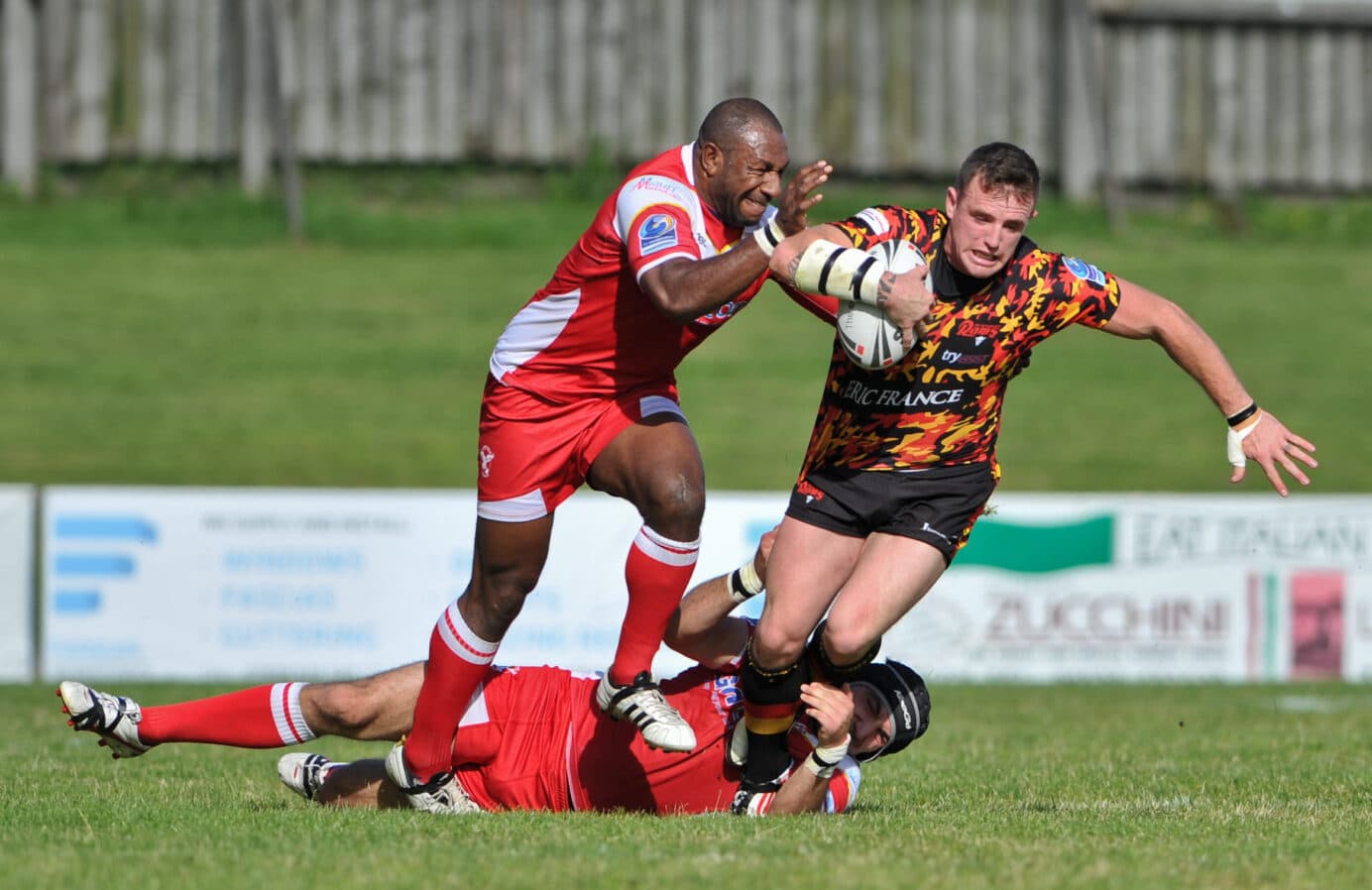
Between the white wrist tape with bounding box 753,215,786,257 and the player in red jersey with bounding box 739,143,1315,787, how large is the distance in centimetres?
33

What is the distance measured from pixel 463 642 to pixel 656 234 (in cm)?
157

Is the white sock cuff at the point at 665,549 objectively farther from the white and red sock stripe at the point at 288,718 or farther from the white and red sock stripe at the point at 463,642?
the white and red sock stripe at the point at 288,718

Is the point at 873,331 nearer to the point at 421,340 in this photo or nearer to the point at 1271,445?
the point at 1271,445

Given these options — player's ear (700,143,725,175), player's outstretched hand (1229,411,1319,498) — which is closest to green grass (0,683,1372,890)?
player's outstretched hand (1229,411,1319,498)

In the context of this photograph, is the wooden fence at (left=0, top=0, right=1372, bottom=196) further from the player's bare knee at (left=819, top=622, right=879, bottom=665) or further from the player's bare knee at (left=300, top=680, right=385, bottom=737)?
the player's bare knee at (left=819, top=622, right=879, bottom=665)

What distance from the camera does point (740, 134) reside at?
19.6 feet

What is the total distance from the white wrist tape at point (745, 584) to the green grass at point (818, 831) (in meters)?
0.89

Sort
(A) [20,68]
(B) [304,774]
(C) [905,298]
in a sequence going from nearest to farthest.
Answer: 1. (C) [905,298]
2. (B) [304,774]
3. (A) [20,68]

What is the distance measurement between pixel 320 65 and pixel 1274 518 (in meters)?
10.7

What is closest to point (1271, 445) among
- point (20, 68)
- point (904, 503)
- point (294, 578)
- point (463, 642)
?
point (904, 503)

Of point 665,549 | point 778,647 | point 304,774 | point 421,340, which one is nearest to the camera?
point 778,647

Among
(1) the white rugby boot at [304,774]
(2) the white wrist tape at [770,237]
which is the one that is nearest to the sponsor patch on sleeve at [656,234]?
(2) the white wrist tape at [770,237]

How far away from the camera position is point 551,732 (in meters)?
6.08

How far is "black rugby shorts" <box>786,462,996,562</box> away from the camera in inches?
243
